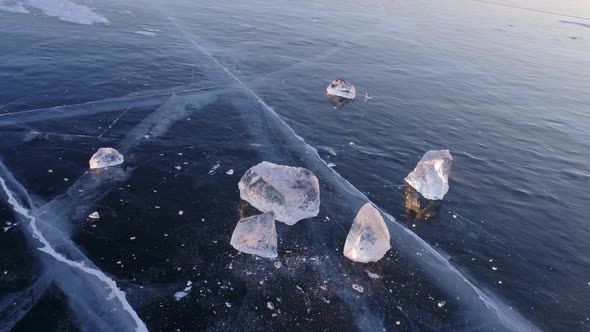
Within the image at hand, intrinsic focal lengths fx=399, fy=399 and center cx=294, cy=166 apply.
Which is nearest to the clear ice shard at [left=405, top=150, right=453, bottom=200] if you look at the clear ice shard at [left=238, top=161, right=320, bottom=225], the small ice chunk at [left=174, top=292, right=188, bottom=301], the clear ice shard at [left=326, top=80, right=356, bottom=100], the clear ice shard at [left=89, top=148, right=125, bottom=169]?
the clear ice shard at [left=238, top=161, right=320, bottom=225]

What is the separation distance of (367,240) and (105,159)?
18.4ft

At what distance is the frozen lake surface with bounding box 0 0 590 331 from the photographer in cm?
567

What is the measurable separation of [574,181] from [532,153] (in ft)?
4.61

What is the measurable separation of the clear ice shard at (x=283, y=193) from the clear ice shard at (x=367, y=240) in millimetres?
1016

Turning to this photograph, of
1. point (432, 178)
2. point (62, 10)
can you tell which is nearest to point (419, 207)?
point (432, 178)

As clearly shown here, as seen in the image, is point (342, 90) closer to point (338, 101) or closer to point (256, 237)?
point (338, 101)

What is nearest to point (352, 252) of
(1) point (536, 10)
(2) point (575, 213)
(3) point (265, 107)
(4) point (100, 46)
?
(2) point (575, 213)

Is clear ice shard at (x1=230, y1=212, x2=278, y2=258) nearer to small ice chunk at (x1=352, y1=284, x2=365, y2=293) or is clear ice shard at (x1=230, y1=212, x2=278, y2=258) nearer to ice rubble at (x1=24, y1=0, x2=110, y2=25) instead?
small ice chunk at (x1=352, y1=284, x2=365, y2=293)

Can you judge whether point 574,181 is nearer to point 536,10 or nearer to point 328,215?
point 328,215

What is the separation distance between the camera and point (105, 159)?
830cm

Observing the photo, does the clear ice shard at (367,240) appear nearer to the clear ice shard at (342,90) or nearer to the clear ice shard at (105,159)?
the clear ice shard at (105,159)

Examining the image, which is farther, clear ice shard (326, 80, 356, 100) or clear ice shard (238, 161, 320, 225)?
clear ice shard (326, 80, 356, 100)

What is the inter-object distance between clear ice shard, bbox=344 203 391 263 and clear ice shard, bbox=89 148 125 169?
5129 mm

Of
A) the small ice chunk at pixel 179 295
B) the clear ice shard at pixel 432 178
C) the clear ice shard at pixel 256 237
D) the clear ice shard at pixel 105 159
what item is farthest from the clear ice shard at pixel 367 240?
the clear ice shard at pixel 105 159
